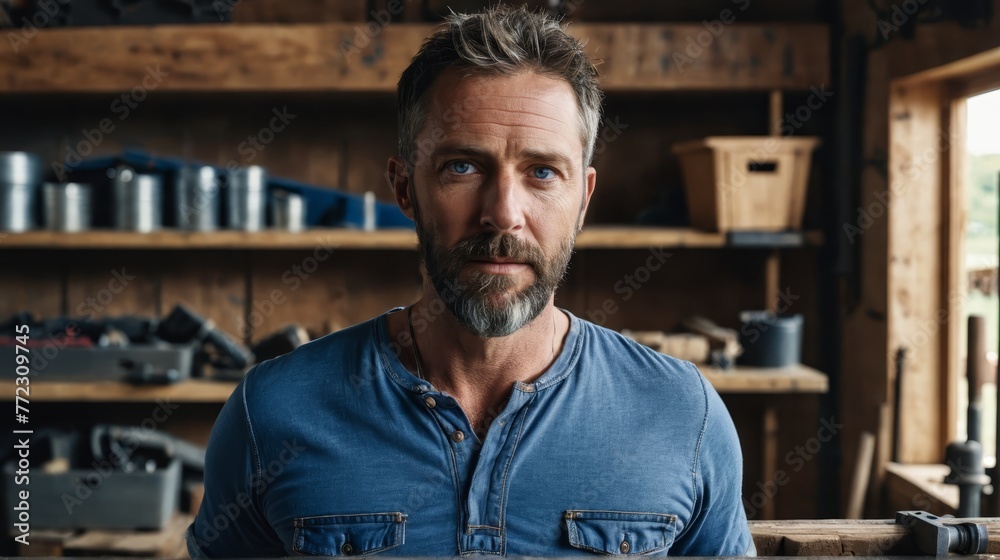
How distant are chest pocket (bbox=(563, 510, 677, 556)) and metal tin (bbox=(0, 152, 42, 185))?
2.33m

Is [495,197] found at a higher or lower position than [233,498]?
higher

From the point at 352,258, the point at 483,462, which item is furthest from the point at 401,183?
the point at 352,258

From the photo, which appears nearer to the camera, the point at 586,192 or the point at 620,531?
the point at 620,531

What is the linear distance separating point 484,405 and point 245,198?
1.73m

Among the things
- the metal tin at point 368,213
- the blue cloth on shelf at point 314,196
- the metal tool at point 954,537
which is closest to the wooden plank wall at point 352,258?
the blue cloth on shelf at point 314,196

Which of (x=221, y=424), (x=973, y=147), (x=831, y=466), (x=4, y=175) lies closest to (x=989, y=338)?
(x=973, y=147)

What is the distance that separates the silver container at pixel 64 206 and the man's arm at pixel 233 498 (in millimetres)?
1741

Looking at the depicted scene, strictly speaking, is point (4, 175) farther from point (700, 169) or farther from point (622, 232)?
point (700, 169)

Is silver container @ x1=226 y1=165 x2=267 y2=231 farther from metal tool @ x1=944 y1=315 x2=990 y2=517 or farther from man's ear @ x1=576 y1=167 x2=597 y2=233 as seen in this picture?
metal tool @ x1=944 y1=315 x2=990 y2=517

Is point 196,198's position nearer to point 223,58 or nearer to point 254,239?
point 254,239

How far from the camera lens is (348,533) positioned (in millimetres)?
1177

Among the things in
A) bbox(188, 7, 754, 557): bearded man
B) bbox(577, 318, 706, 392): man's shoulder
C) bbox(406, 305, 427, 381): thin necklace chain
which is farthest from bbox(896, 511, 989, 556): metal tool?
bbox(406, 305, 427, 381): thin necklace chain

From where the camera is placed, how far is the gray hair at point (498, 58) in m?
1.21

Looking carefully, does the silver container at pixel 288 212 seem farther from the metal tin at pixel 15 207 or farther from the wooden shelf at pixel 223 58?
the metal tin at pixel 15 207
